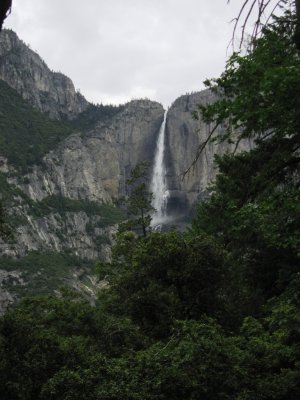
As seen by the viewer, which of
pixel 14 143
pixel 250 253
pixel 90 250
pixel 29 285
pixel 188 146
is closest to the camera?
pixel 250 253

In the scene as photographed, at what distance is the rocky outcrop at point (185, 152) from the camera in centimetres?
14788

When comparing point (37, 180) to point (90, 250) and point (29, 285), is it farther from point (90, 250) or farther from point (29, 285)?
point (29, 285)

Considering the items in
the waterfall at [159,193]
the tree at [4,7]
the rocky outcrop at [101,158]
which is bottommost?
the tree at [4,7]

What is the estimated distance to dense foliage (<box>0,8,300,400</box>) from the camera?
30.4 feet

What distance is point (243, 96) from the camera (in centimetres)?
912

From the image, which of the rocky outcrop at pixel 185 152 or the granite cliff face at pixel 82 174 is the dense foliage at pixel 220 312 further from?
the rocky outcrop at pixel 185 152

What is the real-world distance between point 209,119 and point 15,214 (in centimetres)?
11611

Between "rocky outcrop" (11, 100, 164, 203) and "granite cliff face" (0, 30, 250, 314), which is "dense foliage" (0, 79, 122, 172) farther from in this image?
"rocky outcrop" (11, 100, 164, 203)

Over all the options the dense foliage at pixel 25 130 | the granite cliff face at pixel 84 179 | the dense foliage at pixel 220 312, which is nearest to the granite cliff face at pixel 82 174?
the granite cliff face at pixel 84 179

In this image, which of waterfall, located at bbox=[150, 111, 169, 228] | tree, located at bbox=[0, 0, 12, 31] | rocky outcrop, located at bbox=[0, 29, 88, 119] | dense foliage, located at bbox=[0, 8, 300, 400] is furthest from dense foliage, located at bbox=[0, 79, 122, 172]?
tree, located at bbox=[0, 0, 12, 31]

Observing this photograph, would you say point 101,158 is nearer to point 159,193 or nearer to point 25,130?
point 25,130

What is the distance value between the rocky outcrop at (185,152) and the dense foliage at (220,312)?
122m

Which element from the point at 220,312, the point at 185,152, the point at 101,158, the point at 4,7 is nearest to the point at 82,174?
the point at 101,158

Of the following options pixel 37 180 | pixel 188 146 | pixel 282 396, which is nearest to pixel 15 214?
pixel 37 180
